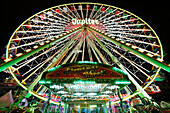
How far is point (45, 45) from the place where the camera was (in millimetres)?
9695

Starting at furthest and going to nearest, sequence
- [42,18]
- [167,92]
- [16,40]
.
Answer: [167,92] < [42,18] < [16,40]

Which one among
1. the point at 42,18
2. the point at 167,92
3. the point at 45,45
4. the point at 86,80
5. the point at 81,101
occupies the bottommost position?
the point at 167,92

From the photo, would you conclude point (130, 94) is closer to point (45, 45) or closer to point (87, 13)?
point (45, 45)

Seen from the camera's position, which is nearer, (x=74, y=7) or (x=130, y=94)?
(x=130, y=94)

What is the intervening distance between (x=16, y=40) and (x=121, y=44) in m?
11.6

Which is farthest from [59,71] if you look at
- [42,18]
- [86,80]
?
[42,18]

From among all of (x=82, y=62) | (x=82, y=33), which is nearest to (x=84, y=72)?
(x=82, y=62)

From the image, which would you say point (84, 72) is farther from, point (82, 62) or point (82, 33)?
point (82, 33)

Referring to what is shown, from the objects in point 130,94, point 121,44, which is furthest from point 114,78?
point 130,94

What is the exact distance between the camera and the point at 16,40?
1237 centimetres

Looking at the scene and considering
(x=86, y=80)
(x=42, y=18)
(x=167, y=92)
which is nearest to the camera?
(x=86, y=80)

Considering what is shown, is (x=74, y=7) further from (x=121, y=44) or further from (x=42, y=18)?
(x=121, y=44)

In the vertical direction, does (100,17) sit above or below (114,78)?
above

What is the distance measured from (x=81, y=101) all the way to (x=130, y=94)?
582 cm
